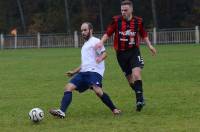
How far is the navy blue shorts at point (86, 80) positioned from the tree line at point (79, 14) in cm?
4995

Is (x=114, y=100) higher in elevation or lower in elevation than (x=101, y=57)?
lower

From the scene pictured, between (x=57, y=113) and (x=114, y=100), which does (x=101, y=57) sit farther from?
(x=114, y=100)

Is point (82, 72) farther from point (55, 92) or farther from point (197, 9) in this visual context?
point (197, 9)

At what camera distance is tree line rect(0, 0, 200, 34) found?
6253cm

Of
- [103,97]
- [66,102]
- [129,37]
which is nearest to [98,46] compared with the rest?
[103,97]

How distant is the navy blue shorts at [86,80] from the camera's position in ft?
32.4

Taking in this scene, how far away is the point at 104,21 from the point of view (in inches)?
2650

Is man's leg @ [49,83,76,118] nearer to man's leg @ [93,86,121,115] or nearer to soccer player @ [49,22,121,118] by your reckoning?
soccer player @ [49,22,121,118]

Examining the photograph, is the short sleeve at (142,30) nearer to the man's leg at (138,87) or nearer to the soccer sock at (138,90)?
the man's leg at (138,87)

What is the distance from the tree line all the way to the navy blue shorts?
50.0 m

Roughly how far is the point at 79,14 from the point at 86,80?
58469mm

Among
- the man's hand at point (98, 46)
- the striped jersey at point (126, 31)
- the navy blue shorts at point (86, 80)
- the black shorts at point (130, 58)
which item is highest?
the striped jersey at point (126, 31)

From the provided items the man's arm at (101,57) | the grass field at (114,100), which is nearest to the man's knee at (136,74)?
the grass field at (114,100)

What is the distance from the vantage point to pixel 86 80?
32.7 ft
